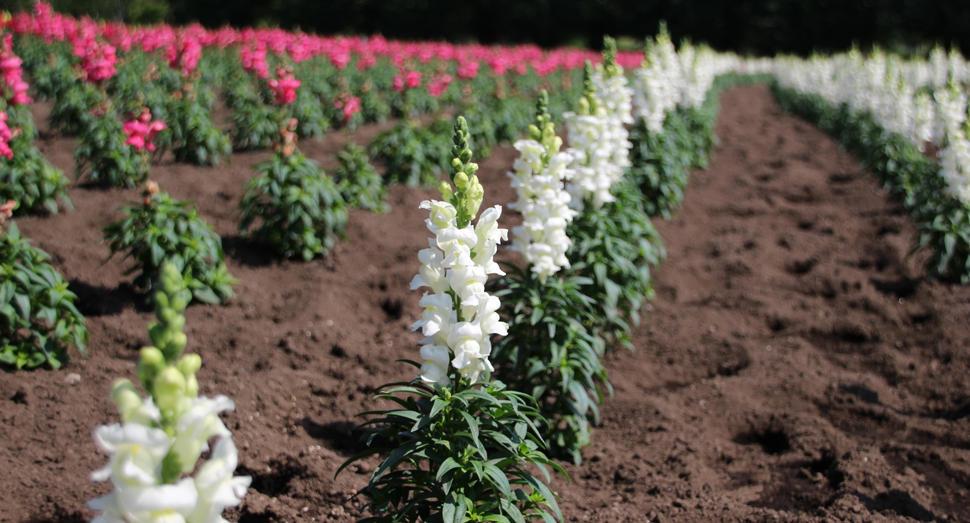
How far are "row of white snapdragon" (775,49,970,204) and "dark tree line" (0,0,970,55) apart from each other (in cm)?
2227

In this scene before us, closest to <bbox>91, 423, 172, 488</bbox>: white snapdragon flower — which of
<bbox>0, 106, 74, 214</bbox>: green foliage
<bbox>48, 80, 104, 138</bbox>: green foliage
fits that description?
<bbox>0, 106, 74, 214</bbox>: green foliage

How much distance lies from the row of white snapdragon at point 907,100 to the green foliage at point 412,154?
5346 mm

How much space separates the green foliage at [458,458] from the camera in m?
2.61

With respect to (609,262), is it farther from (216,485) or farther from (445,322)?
(216,485)

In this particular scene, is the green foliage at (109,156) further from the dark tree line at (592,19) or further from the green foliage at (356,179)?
the dark tree line at (592,19)

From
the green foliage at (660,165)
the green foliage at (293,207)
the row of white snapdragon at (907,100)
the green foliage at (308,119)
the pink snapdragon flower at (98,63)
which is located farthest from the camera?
the green foliage at (308,119)

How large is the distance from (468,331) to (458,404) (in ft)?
1.02

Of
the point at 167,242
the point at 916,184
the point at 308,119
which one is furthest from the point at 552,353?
the point at 916,184

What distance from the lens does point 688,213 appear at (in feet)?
30.8

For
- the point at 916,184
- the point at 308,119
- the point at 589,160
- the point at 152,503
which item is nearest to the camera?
the point at 152,503

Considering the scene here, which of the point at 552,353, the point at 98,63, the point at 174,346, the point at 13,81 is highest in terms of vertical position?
the point at 98,63

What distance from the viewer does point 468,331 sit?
2.65 m

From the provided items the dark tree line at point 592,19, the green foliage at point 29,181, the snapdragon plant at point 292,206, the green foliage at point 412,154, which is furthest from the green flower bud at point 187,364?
the dark tree line at point 592,19

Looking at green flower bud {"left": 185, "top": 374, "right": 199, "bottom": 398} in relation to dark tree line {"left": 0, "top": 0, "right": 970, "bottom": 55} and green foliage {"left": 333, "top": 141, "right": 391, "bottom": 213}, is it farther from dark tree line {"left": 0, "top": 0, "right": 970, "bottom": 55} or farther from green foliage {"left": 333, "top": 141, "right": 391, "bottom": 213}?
dark tree line {"left": 0, "top": 0, "right": 970, "bottom": 55}
